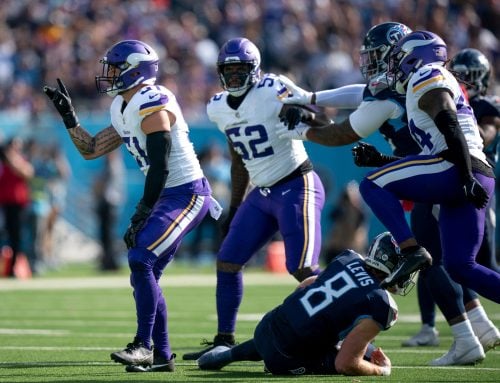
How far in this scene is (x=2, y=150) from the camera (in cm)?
1550

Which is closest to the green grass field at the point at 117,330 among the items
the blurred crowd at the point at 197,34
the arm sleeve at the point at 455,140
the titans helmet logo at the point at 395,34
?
the arm sleeve at the point at 455,140

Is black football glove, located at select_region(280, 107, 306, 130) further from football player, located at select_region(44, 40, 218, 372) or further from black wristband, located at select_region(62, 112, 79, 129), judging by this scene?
black wristband, located at select_region(62, 112, 79, 129)

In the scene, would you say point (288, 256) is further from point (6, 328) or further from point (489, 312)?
point (489, 312)

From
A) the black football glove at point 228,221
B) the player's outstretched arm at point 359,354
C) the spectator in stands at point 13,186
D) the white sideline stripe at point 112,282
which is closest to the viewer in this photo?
the player's outstretched arm at point 359,354

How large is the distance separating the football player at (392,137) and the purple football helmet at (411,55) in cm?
16

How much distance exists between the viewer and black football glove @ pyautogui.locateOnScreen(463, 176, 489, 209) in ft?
20.1

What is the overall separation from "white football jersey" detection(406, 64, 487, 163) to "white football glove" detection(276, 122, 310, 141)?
2.46 feet

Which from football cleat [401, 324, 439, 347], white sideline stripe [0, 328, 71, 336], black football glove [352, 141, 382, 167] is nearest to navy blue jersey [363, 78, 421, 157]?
black football glove [352, 141, 382, 167]

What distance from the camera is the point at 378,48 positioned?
7.09m

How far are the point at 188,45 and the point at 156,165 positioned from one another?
45.4 ft

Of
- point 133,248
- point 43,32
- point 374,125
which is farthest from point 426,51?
point 43,32

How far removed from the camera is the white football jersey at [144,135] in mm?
6641

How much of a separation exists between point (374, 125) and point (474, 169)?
66 centimetres

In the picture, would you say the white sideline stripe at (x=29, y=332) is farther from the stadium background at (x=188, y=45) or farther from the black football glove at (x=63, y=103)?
the stadium background at (x=188, y=45)
